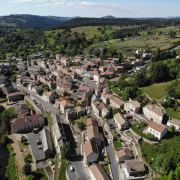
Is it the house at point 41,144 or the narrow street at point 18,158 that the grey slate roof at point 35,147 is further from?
the narrow street at point 18,158

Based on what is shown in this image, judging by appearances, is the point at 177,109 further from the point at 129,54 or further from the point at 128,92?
the point at 129,54

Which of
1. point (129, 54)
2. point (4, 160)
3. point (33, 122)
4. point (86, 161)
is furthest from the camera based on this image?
point (129, 54)

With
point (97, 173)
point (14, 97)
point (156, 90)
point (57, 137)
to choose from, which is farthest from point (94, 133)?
point (14, 97)

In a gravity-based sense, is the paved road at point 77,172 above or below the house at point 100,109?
below

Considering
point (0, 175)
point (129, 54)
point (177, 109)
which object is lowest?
point (0, 175)

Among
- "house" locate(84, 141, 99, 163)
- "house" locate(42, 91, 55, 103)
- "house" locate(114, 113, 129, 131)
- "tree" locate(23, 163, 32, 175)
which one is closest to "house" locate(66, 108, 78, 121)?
"house" locate(114, 113, 129, 131)

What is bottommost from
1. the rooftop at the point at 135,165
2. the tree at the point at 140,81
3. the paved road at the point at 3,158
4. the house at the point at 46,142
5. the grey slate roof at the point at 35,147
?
the paved road at the point at 3,158

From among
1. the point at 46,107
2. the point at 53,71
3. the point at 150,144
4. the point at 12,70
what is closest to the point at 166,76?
the point at 150,144

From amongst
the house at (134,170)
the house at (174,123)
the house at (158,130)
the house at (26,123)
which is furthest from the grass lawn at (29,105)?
the house at (174,123)
